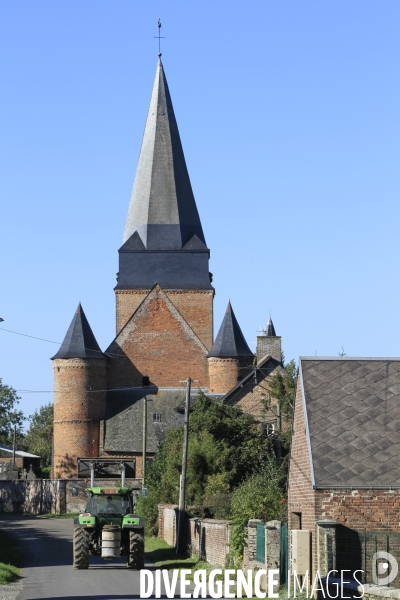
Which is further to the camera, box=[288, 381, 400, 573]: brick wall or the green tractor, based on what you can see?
the green tractor

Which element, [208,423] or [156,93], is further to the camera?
[156,93]

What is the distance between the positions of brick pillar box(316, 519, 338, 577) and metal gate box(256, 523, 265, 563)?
10.6 feet

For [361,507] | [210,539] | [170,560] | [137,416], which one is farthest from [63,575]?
[137,416]

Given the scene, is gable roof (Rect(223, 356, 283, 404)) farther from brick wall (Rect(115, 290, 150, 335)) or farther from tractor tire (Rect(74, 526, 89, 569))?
tractor tire (Rect(74, 526, 89, 569))

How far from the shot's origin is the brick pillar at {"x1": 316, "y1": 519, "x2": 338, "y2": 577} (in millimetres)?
19531

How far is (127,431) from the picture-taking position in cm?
6656

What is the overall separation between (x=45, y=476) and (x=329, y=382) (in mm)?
62076

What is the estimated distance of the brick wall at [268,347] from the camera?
6844 cm

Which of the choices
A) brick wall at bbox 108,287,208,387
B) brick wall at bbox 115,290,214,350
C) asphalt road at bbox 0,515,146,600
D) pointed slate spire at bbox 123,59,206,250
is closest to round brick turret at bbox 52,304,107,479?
brick wall at bbox 108,287,208,387

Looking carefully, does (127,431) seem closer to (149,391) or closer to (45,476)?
(149,391)

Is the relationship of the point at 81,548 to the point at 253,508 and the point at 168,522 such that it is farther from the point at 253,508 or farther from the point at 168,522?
the point at 168,522

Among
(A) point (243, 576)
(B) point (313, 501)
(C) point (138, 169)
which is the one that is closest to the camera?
(B) point (313, 501)

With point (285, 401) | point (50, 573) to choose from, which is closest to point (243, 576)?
point (50, 573)

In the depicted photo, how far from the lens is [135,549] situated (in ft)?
90.0
